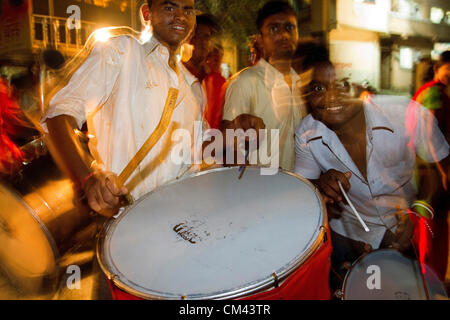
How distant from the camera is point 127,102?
65.9 inches

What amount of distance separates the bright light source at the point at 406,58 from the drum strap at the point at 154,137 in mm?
15402

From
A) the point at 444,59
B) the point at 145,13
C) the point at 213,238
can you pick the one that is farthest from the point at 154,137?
the point at 444,59

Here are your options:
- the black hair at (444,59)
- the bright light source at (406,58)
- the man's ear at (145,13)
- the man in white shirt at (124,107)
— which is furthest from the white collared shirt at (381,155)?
the bright light source at (406,58)

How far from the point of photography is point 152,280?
108cm

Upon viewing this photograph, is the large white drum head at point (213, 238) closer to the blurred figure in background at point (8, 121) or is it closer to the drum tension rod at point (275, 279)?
the drum tension rod at point (275, 279)

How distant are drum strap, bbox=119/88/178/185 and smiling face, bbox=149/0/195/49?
0.34 meters

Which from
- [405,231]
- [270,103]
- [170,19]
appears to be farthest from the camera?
[270,103]

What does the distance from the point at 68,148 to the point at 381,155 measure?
6.03 feet

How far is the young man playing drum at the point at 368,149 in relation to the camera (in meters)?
2.04

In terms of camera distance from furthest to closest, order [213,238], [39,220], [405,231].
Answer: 1. [405,231]
2. [39,220]
3. [213,238]

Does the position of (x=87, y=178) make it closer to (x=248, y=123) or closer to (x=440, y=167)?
(x=248, y=123)

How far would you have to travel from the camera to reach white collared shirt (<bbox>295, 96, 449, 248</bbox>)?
2.04 metres

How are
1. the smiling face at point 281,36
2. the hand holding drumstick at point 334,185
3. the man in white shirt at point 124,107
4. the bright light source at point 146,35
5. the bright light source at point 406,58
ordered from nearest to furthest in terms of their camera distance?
the man in white shirt at point 124,107
the hand holding drumstick at point 334,185
the bright light source at point 146,35
the smiling face at point 281,36
the bright light source at point 406,58

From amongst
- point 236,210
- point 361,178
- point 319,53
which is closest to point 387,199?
point 361,178
